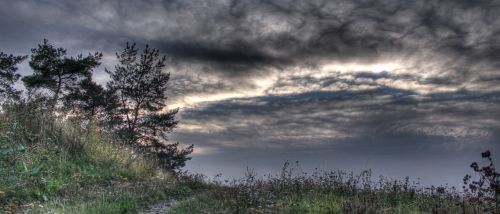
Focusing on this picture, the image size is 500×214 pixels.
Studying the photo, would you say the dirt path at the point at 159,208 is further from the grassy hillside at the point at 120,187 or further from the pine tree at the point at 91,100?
the pine tree at the point at 91,100

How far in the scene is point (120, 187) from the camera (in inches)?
553

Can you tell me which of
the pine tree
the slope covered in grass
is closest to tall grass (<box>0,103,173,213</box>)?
the slope covered in grass

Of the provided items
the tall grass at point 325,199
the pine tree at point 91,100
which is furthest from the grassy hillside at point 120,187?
the pine tree at point 91,100

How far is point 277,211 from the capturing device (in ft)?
32.4

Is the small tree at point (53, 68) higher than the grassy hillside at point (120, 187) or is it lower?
higher

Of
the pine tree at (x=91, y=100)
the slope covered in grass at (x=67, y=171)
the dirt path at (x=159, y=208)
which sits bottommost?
the dirt path at (x=159, y=208)

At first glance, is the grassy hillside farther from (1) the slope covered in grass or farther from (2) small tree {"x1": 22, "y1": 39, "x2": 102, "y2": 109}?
(2) small tree {"x1": 22, "y1": 39, "x2": 102, "y2": 109}

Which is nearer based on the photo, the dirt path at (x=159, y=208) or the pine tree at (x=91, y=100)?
the dirt path at (x=159, y=208)

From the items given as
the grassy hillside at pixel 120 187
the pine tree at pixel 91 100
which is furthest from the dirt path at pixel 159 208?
the pine tree at pixel 91 100

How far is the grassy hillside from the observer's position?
1040 cm

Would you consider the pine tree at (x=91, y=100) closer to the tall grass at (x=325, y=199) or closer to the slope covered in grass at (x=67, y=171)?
the slope covered in grass at (x=67, y=171)

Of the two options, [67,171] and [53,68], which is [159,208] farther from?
[53,68]

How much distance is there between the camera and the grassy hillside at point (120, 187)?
10.4 metres

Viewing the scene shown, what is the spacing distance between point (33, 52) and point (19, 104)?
1540 cm
